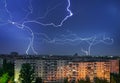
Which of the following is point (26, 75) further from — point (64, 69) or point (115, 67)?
point (115, 67)

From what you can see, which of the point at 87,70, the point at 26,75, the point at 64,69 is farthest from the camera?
the point at 87,70

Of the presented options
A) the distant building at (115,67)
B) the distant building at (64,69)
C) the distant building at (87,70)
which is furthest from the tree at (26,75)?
the distant building at (115,67)

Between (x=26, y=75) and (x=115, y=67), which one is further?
(x=115, y=67)

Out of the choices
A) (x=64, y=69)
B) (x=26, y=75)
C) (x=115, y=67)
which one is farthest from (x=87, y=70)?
(x=26, y=75)

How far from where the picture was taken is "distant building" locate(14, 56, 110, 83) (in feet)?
79.0

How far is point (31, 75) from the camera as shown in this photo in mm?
19719

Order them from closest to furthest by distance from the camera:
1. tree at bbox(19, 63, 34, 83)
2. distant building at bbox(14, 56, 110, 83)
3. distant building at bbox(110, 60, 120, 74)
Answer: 1. tree at bbox(19, 63, 34, 83)
2. distant building at bbox(14, 56, 110, 83)
3. distant building at bbox(110, 60, 120, 74)

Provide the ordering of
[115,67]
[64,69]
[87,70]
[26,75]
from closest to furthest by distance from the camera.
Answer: [26,75], [64,69], [87,70], [115,67]

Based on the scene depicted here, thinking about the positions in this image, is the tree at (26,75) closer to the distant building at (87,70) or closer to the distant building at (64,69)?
the distant building at (64,69)

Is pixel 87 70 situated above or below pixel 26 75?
above

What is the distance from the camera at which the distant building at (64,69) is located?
948 inches

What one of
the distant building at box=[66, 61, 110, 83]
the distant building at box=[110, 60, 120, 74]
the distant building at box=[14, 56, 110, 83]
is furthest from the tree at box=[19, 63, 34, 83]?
the distant building at box=[110, 60, 120, 74]

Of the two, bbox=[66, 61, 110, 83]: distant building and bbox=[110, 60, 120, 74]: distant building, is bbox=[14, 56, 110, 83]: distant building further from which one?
bbox=[110, 60, 120, 74]: distant building

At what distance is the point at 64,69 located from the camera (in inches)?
976
